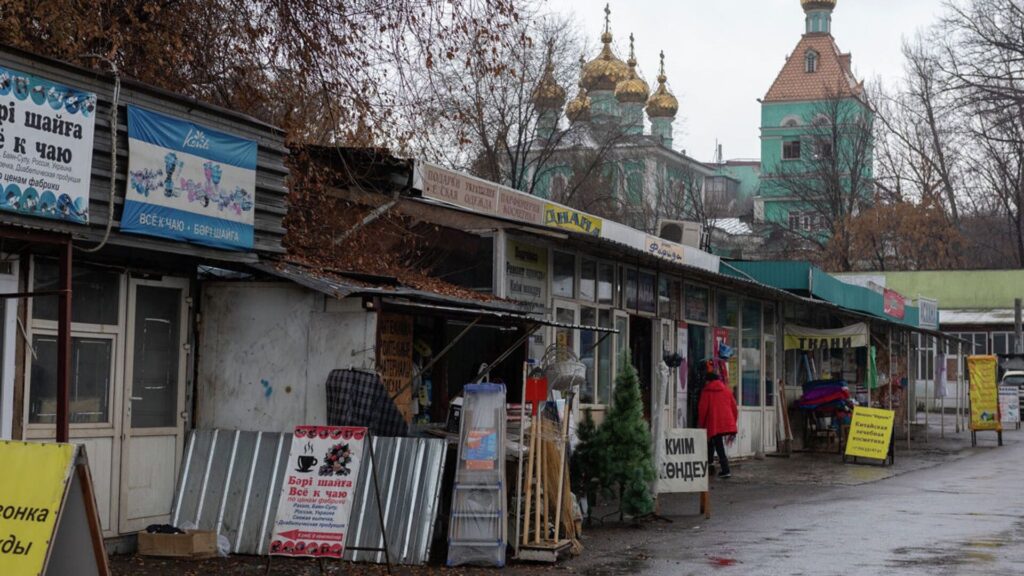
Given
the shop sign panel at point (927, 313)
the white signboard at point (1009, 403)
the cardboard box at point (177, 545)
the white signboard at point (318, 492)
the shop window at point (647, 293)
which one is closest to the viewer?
the white signboard at point (318, 492)

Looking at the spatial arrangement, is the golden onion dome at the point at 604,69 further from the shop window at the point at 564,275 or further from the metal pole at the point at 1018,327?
the shop window at the point at 564,275

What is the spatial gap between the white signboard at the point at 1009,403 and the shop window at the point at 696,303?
683 inches

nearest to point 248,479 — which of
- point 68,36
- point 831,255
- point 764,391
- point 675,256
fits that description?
point 68,36

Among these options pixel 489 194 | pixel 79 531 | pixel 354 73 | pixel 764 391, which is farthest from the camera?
pixel 764 391

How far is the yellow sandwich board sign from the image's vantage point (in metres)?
7.35

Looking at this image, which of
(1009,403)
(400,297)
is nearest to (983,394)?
(1009,403)

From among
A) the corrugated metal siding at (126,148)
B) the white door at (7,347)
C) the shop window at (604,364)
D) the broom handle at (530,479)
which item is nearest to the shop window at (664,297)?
the shop window at (604,364)

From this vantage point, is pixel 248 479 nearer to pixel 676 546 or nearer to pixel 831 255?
pixel 676 546

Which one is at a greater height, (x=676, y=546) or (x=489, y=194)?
(x=489, y=194)

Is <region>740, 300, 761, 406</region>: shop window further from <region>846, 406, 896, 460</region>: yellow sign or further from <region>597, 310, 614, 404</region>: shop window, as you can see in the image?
<region>597, 310, 614, 404</region>: shop window

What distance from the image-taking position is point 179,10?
15.5m

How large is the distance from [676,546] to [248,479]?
406cm

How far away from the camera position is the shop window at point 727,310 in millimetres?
24422

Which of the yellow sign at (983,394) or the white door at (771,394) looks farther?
the yellow sign at (983,394)
